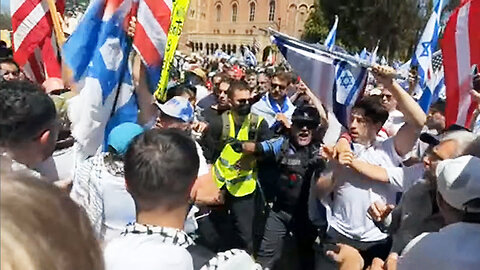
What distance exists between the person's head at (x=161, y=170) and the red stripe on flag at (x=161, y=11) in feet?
6.63

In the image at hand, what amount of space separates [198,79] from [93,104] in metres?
6.62

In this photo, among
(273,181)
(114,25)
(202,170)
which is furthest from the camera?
(273,181)

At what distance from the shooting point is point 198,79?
1078 centimetres

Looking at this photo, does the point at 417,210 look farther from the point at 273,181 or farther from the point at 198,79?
the point at 198,79

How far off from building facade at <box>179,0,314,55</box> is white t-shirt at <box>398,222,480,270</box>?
72.3 m

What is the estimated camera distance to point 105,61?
4.42m

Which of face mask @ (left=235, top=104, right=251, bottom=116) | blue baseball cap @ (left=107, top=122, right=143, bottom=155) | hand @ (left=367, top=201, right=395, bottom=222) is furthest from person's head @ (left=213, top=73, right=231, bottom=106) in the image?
blue baseball cap @ (left=107, top=122, right=143, bottom=155)

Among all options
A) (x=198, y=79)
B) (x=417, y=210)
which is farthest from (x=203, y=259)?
(x=198, y=79)

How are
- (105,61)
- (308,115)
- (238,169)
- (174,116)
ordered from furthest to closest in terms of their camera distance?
(238,169), (308,115), (174,116), (105,61)

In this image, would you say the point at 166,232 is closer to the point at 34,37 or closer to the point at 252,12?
the point at 34,37

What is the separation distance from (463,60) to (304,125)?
54.3 inches

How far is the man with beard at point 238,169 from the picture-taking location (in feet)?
18.1

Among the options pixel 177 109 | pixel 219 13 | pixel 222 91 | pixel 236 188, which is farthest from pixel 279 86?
pixel 219 13

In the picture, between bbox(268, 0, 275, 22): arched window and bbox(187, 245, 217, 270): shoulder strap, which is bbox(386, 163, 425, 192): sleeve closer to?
bbox(187, 245, 217, 270): shoulder strap
